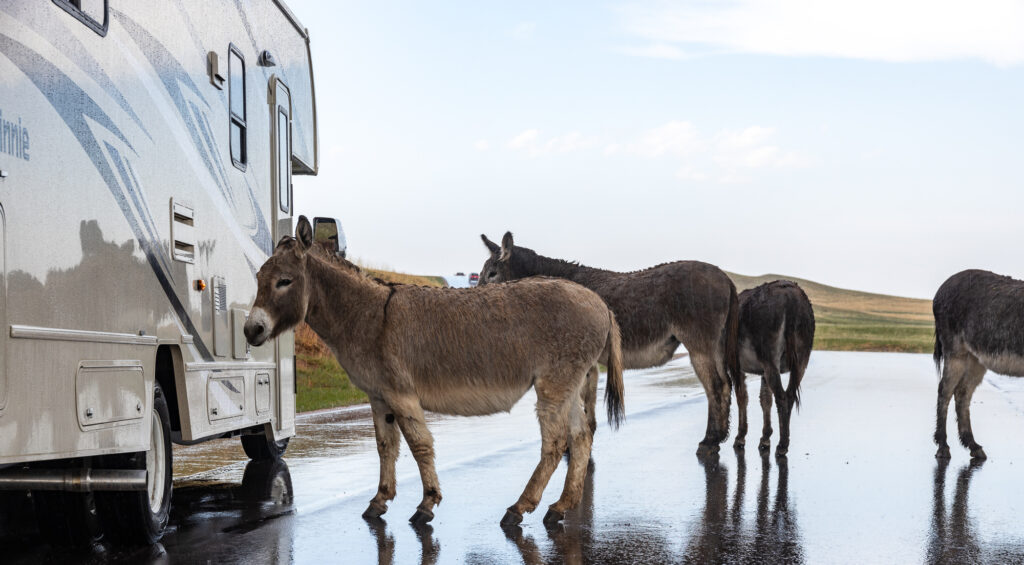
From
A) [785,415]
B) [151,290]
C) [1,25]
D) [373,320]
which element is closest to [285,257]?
[373,320]

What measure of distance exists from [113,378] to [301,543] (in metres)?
1.70

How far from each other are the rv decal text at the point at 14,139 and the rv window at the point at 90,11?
0.77m

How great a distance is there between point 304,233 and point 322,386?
17.1 metres

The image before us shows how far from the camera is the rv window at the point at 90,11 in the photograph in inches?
235

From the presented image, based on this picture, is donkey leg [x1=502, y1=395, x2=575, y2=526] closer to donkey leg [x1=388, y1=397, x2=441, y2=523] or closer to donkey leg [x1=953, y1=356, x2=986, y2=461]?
donkey leg [x1=388, y1=397, x2=441, y2=523]

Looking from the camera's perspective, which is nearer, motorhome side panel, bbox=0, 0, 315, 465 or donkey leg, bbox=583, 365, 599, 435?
motorhome side panel, bbox=0, 0, 315, 465

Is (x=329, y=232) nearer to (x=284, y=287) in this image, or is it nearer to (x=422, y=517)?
(x=284, y=287)

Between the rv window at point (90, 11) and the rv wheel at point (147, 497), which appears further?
the rv wheel at point (147, 497)

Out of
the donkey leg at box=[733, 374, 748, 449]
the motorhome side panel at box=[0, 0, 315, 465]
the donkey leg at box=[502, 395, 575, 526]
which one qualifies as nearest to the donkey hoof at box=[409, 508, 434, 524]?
the donkey leg at box=[502, 395, 575, 526]

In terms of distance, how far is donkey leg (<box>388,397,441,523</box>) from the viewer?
8.12 meters

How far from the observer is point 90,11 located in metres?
6.24

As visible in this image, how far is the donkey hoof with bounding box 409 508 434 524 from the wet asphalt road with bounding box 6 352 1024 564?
0.36 feet

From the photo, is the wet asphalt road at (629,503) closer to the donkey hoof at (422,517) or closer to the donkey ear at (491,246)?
the donkey hoof at (422,517)

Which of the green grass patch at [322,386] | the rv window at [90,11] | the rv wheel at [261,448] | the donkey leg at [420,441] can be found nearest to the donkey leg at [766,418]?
the rv wheel at [261,448]
